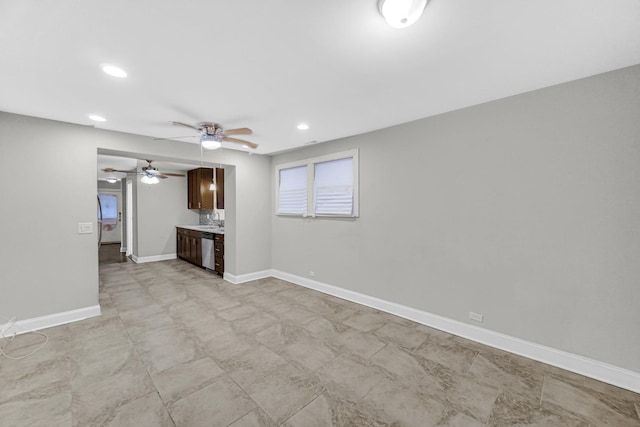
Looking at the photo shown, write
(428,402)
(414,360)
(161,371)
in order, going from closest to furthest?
(428,402) < (161,371) < (414,360)

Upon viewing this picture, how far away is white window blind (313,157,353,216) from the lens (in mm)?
3928

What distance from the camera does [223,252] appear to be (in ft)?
16.8

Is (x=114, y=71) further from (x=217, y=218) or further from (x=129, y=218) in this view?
(x=129, y=218)

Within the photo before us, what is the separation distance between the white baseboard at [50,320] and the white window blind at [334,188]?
341 cm

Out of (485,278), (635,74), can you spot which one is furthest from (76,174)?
(635,74)

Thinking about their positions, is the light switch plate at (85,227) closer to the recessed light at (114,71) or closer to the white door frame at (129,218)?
the recessed light at (114,71)

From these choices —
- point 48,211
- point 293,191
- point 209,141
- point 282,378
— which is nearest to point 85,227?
point 48,211

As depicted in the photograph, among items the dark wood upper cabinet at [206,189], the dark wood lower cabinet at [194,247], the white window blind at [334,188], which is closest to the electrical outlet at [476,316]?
the white window blind at [334,188]

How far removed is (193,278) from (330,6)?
5.15m

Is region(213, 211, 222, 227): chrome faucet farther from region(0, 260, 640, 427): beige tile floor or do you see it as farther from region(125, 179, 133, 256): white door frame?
region(0, 260, 640, 427): beige tile floor

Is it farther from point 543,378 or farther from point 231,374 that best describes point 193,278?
point 543,378

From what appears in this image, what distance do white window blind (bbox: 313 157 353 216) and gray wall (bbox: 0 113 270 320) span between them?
2.71 metres

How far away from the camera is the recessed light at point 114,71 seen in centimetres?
191

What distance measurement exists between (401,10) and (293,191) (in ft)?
12.1
